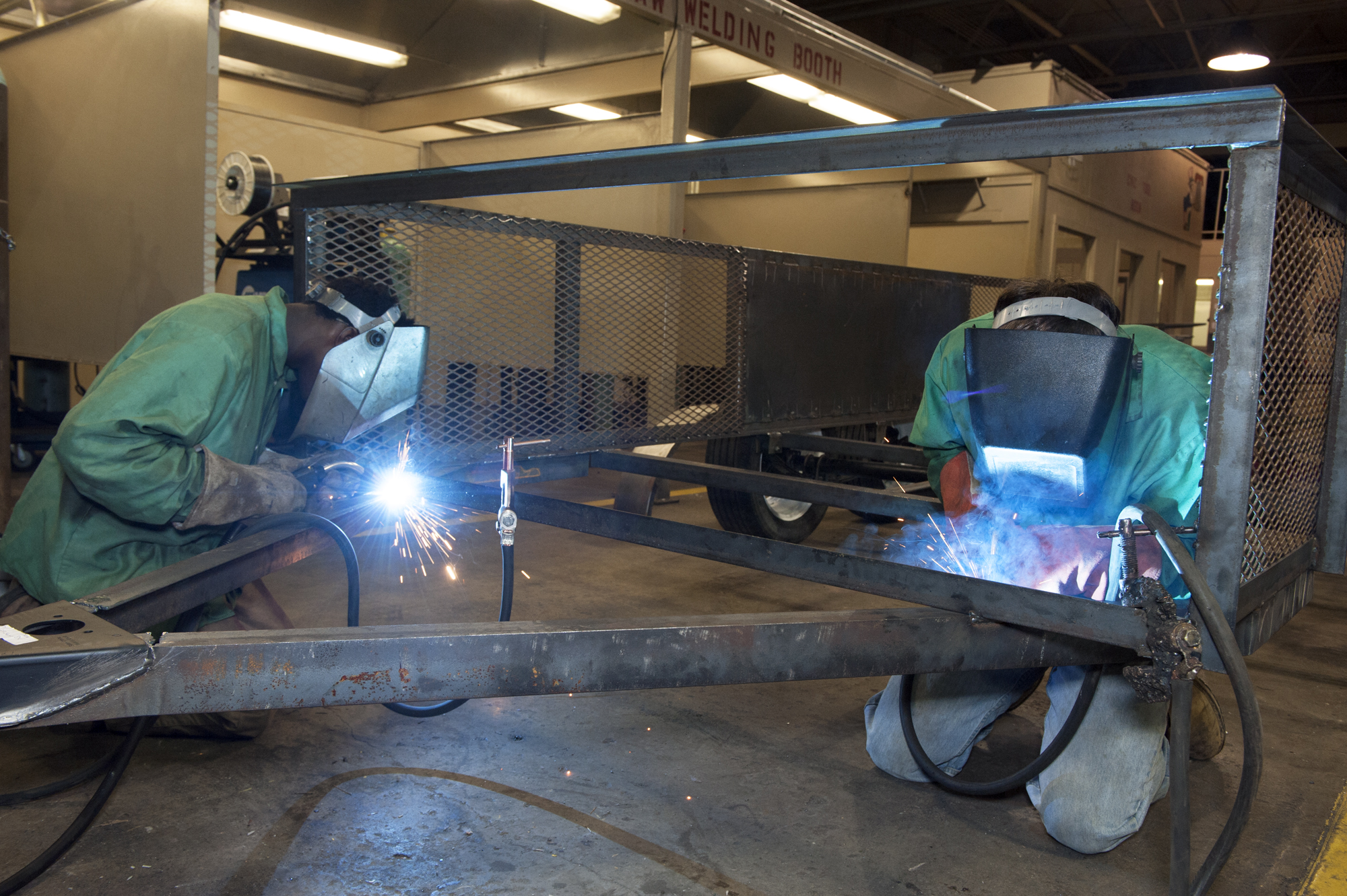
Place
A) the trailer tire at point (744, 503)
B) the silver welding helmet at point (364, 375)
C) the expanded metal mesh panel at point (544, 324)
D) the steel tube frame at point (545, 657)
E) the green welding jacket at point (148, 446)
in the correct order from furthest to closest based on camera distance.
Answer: the trailer tire at point (744, 503) → the expanded metal mesh panel at point (544, 324) → the silver welding helmet at point (364, 375) → the green welding jacket at point (148, 446) → the steel tube frame at point (545, 657)

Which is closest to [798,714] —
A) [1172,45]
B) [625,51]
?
[625,51]

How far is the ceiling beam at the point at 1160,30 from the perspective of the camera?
11734 millimetres

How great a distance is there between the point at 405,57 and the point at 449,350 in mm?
5497

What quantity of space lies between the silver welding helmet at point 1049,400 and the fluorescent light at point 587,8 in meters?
4.67

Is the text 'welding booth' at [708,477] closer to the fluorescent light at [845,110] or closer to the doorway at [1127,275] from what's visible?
the fluorescent light at [845,110]

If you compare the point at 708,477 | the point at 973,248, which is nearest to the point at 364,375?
the point at 708,477

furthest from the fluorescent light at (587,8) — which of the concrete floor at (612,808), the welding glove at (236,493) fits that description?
the concrete floor at (612,808)

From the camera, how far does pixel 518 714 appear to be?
8.04 ft

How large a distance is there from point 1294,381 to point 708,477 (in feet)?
5.31

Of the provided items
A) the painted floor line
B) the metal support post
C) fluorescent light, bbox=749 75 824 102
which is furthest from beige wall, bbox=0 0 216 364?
fluorescent light, bbox=749 75 824 102

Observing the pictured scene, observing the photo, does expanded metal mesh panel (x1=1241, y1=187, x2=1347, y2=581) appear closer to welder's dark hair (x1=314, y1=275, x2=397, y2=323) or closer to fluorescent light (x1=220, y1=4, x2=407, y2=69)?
welder's dark hair (x1=314, y1=275, x2=397, y2=323)

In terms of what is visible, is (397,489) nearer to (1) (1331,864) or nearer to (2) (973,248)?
Answer: (1) (1331,864)

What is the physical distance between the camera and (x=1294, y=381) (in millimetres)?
1651

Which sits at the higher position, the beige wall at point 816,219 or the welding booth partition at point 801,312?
the beige wall at point 816,219
